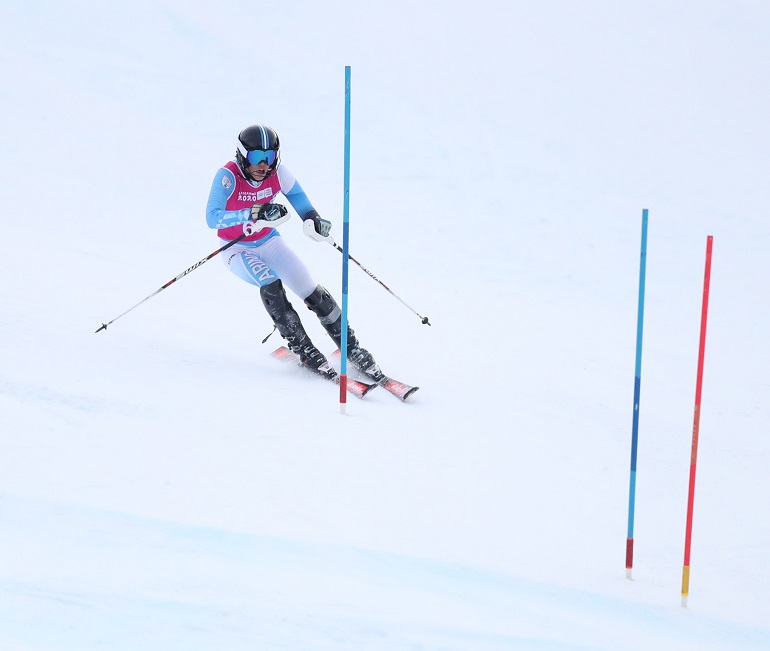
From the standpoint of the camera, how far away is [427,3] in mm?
17984

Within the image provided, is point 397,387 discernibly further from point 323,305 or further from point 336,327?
point 323,305

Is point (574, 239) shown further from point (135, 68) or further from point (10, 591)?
point (10, 591)

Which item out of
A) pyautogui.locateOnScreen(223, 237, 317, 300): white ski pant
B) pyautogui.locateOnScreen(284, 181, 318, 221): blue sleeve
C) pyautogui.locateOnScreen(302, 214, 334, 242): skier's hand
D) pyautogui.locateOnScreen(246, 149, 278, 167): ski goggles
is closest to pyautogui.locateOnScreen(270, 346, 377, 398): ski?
pyautogui.locateOnScreen(223, 237, 317, 300): white ski pant

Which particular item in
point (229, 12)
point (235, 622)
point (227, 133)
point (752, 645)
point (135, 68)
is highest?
point (229, 12)

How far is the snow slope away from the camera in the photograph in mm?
3107

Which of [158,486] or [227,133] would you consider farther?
[227,133]

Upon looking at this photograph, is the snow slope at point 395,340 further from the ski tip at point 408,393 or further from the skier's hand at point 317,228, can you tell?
the skier's hand at point 317,228

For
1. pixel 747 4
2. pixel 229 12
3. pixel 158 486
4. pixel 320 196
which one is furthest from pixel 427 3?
pixel 158 486

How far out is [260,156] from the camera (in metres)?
5.14

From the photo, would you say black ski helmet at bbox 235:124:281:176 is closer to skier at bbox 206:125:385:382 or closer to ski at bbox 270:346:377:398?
skier at bbox 206:125:385:382

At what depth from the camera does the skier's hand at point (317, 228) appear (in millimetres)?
5254

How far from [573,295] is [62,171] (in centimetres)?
621

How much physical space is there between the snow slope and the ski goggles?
1.28 m

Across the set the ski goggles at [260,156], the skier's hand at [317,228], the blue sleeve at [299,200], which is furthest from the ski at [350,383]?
the ski goggles at [260,156]
